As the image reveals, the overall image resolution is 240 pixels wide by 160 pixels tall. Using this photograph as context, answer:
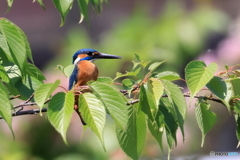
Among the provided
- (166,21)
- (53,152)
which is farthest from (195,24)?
(53,152)

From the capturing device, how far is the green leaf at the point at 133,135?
0.73 metres

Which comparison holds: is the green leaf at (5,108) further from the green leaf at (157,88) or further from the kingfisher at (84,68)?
the kingfisher at (84,68)

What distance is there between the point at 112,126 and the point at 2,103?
3.90ft

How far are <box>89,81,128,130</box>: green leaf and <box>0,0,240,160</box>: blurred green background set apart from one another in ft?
3.25

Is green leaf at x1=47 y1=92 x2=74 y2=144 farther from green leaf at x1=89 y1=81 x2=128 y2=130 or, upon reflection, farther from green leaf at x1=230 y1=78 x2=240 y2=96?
green leaf at x1=230 y1=78 x2=240 y2=96

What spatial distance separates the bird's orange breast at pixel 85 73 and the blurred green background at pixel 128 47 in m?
0.20

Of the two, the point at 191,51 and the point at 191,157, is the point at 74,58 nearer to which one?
the point at 191,51

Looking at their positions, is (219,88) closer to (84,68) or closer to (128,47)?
(84,68)

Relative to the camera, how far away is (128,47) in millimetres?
1830

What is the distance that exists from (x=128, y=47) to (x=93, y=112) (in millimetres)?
1198

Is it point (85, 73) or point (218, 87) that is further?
point (85, 73)

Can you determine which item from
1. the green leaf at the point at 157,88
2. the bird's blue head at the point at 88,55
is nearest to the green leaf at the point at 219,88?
the green leaf at the point at 157,88

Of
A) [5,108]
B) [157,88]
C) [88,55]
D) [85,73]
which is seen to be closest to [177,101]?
[157,88]

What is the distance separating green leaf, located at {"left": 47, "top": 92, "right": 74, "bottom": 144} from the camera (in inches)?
24.7
